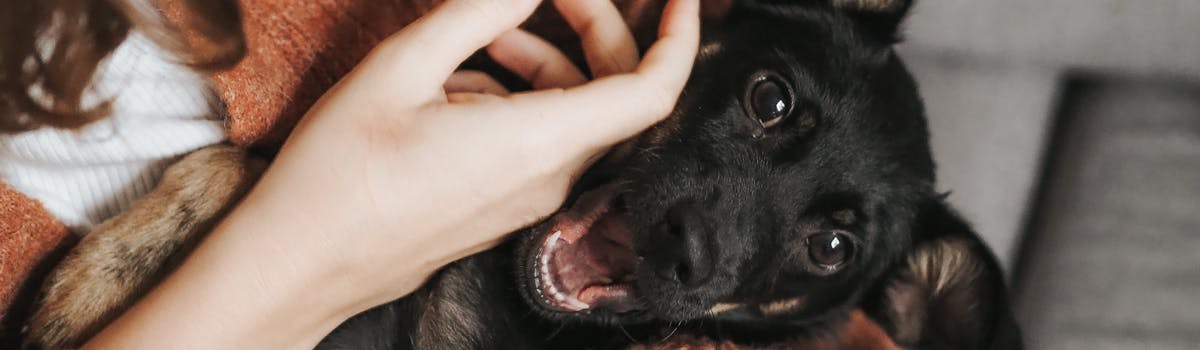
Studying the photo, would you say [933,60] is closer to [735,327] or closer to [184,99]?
[735,327]

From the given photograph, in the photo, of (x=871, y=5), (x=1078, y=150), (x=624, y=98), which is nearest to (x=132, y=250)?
(x=624, y=98)

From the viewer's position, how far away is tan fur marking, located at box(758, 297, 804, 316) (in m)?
1.91

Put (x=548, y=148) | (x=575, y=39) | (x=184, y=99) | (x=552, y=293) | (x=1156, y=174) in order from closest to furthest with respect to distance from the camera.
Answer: (x=548, y=148) < (x=184, y=99) < (x=552, y=293) < (x=575, y=39) < (x=1156, y=174)

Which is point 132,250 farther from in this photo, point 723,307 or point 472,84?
point 723,307

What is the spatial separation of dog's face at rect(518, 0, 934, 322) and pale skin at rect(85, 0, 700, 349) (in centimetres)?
22

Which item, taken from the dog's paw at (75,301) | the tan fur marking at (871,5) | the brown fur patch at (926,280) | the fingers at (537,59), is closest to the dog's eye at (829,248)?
the brown fur patch at (926,280)

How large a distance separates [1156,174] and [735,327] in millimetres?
1422

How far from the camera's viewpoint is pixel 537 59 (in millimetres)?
1561

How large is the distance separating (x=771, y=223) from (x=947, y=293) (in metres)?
0.51

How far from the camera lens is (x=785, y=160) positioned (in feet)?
5.53

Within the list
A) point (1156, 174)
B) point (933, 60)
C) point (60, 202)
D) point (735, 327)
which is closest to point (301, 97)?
point (60, 202)

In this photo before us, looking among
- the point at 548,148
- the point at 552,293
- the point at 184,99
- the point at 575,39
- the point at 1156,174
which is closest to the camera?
the point at 548,148

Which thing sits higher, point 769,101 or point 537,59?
point 537,59

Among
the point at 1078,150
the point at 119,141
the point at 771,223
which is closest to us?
the point at 119,141
